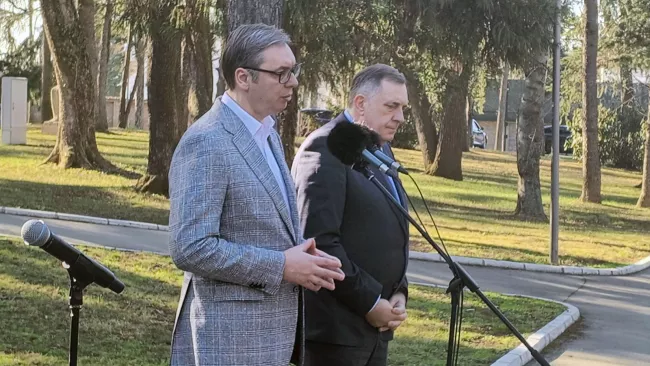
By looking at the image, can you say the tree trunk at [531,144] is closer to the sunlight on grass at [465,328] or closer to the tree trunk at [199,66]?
the tree trunk at [199,66]

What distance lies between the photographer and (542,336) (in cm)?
974

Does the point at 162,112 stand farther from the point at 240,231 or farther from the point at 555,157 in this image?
the point at 240,231

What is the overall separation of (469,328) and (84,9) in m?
17.9

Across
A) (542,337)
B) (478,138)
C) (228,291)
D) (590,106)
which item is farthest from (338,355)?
(478,138)

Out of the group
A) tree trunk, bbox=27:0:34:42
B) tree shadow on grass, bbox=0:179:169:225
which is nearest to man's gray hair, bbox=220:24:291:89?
tree shadow on grass, bbox=0:179:169:225

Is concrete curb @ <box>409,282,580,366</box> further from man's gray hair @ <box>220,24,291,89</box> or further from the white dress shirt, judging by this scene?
man's gray hair @ <box>220,24,291,89</box>

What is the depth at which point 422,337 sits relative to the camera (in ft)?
30.9

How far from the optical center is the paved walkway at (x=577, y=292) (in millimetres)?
9547

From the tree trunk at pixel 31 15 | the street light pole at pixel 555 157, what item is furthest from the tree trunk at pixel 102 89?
the street light pole at pixel 555 157

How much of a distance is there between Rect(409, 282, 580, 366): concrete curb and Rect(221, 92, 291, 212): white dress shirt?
506 centimetres

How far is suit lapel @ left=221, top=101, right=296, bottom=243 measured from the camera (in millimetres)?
3527

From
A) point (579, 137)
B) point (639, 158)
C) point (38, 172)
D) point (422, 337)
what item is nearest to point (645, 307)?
point (422, 337)

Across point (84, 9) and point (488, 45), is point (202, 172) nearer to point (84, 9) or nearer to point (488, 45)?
point (488, 45)

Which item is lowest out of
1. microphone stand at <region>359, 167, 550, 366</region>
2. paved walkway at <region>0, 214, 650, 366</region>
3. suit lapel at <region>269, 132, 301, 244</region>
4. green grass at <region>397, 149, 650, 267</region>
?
paved walkway at <region>0, 214, 650, 366</region>
